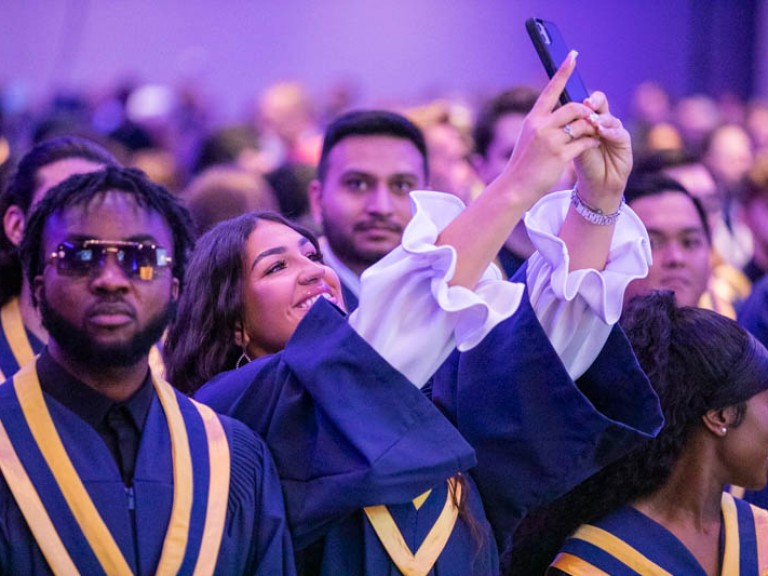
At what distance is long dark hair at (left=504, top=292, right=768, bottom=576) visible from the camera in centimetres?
319

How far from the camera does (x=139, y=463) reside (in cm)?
252

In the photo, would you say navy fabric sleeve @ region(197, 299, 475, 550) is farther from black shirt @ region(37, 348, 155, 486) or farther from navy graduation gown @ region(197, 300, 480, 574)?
black shirt @ region(37, 348, 155, 486)

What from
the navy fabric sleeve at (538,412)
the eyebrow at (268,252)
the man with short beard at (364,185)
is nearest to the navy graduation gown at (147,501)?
the navy fabric sleeve at (538,412)

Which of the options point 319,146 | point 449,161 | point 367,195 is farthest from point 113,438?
point 319,146

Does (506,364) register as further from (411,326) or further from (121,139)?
(121,139)

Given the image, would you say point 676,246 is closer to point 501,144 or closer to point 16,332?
point 501,144

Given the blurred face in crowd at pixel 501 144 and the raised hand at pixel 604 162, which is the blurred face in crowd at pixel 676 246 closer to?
Result: the blurred face in crowd at pixel 501 144

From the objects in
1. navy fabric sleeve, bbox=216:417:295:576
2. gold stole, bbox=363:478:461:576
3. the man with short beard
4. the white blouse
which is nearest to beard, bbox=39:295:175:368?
navy fabric sleeve, bbox=216:417:295:576

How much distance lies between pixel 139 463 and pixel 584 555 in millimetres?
1098

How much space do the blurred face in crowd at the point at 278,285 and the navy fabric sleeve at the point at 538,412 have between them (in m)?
0.41

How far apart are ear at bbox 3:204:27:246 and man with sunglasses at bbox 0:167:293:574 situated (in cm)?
115

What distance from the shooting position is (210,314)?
3.21m

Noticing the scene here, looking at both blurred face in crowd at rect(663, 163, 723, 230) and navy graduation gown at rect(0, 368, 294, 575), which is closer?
navy graduation gown at rect(0, 368, 294, 575)

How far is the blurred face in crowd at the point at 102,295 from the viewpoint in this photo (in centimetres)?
248
